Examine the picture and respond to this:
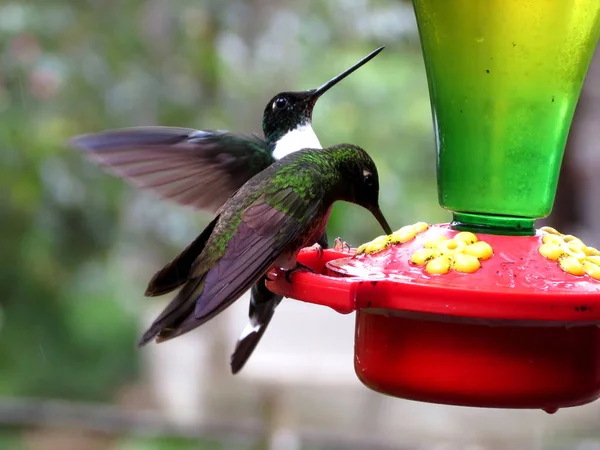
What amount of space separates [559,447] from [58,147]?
3.66 m

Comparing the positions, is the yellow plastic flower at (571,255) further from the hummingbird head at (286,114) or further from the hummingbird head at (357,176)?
the hummingbird head at (286,114)

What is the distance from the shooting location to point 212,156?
284 cm

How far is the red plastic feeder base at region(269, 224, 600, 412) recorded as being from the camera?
1.51 meters

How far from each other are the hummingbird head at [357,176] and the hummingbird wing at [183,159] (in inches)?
27.4

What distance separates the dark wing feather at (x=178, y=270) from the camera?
83.3 inches

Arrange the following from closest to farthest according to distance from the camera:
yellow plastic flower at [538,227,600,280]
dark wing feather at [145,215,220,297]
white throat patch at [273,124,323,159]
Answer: yellow plastic flower at [538,227,600,280]
dark wing feather at [145,215,220,297]
white throat patch at [273,124,323,159]

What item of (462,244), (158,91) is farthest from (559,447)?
(462,244)

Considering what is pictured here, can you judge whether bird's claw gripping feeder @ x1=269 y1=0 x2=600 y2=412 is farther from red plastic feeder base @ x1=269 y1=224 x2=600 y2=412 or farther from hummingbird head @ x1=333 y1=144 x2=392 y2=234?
hummingbird head @ x1=333 y1=144 x2=392 y2=234

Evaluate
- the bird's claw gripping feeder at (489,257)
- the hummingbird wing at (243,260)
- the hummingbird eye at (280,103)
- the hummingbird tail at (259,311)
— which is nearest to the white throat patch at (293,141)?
the hummingbird eye at (280,103)

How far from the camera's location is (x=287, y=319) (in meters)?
6.57

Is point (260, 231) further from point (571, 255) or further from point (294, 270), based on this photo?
point (571, 255)

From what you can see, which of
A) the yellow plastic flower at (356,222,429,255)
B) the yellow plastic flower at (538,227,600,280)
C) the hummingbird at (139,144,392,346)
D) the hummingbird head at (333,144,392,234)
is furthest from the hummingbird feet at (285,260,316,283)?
the yellow plastic flower at (538,227,600,280)

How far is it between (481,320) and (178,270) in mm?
887

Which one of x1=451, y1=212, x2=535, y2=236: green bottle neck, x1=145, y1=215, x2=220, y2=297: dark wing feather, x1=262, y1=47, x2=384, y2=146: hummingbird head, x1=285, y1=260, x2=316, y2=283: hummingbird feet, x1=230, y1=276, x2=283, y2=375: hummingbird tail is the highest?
x1=262, y1=47, x2=384, y2=146: hummingbird head
